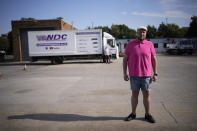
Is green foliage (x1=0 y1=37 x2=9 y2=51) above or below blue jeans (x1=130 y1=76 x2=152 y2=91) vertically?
above

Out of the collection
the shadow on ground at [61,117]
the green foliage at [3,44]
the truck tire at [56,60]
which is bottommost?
the shadow on ground at [61,117]

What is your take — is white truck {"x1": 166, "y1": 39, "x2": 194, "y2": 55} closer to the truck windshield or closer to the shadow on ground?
the truck windshield

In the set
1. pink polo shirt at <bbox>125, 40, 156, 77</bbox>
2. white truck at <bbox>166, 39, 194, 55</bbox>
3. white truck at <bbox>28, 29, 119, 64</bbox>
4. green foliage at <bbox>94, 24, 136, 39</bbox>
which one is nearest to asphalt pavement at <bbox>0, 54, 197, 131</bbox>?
pink polo shirt at <bbox>125, 40, 156, 77</bbox>

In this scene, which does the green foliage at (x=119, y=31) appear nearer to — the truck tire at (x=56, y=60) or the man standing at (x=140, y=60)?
the truck tire at (x=56, y=60)

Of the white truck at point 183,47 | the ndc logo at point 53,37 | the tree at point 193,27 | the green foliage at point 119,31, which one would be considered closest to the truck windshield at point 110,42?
the ndc logo at point 53,37

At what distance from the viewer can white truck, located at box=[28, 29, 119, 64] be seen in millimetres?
19281

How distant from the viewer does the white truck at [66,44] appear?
19.3m

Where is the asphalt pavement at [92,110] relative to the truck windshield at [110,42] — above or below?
below

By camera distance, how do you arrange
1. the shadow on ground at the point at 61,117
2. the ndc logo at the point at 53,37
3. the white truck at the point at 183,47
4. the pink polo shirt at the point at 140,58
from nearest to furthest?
the pink polo shirt at the point at 140,58
the shadow on ground at the point at 61,117
the ndc logo at the point at 53,37
the white truck at the point at 183,47

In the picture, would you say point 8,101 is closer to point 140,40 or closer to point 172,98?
point 140,40

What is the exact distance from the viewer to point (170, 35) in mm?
73000

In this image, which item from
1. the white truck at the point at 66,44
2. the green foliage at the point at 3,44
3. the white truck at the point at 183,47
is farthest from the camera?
the green foliage at the point at 3,44

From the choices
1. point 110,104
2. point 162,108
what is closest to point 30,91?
point 110,104

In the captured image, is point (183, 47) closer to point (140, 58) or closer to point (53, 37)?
point (53, 37)
